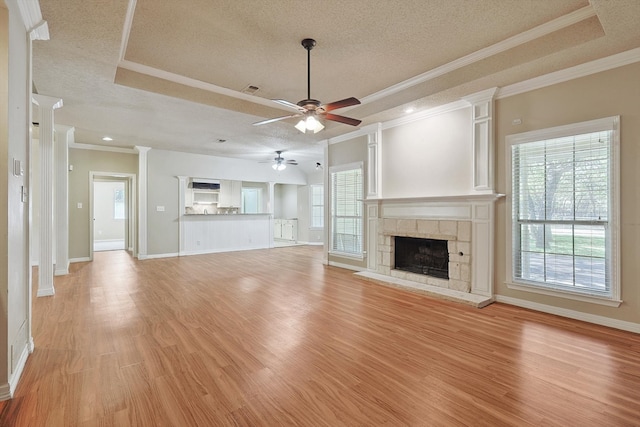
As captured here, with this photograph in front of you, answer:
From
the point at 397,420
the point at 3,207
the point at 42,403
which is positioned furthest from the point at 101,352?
the point at 397,420

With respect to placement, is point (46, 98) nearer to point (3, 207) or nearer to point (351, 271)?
point (3, 207)

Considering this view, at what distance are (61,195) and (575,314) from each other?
308 inches

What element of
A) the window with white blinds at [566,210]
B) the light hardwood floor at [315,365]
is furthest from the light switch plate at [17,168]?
the window with white blinds at [566,210]

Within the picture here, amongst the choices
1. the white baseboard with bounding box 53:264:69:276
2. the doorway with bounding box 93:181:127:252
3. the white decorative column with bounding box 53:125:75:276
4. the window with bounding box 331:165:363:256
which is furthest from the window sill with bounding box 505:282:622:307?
the doorway with bounding box 93:181:127:252

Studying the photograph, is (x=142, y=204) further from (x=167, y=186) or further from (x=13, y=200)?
(x=13, y=200)

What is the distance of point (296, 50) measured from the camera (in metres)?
3.46

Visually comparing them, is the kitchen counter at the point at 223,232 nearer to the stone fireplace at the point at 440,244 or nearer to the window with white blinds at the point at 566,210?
the stone fireplace at the point at 440,244

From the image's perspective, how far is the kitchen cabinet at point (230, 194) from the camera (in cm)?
963

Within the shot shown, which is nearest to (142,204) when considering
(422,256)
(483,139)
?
(422,256)

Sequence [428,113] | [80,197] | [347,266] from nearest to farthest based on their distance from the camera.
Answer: [428,113] → [347,266] → [80,197]

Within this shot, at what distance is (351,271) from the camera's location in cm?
609

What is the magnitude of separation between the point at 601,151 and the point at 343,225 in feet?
14.1

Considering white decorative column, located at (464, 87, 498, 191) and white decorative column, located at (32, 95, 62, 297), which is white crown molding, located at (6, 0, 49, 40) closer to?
white decorative column, located at (32, 95, 62, 297)

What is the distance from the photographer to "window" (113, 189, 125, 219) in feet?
37.5
